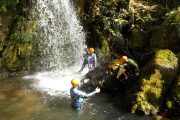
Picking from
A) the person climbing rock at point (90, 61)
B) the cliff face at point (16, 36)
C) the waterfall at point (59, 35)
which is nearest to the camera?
the person climbing rock at point (90, 61)

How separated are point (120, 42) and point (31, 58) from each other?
483 cm

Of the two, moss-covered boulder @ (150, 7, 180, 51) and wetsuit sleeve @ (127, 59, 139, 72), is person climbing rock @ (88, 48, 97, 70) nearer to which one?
wetsuit sleeve @ (127, 59, 139, 72)

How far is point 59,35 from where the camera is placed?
64.2 ft

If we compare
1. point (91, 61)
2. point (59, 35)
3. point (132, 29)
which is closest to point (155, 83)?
point (91, 61)

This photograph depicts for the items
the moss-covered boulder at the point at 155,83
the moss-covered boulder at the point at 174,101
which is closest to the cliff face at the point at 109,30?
the moss-covered boulder at the point at 155,83

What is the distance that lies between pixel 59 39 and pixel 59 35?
23 centimetres

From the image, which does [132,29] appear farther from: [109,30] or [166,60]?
[166,60]

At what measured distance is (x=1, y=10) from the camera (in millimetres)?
17859

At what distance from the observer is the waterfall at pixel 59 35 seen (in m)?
19.0

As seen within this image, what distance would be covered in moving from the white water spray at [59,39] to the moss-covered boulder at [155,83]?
574cm

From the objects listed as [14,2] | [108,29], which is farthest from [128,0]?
[14,2]

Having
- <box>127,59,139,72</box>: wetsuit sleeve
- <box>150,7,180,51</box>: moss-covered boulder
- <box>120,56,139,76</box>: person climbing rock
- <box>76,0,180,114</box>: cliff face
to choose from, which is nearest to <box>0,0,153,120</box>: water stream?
<box>76,0,180,114</box>: cliff face

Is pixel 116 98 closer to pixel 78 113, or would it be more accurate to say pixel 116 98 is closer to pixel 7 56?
pixel 78 113

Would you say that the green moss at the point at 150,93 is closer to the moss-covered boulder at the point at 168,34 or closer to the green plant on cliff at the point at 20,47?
the moss-covered boulder at the point at 168,34
